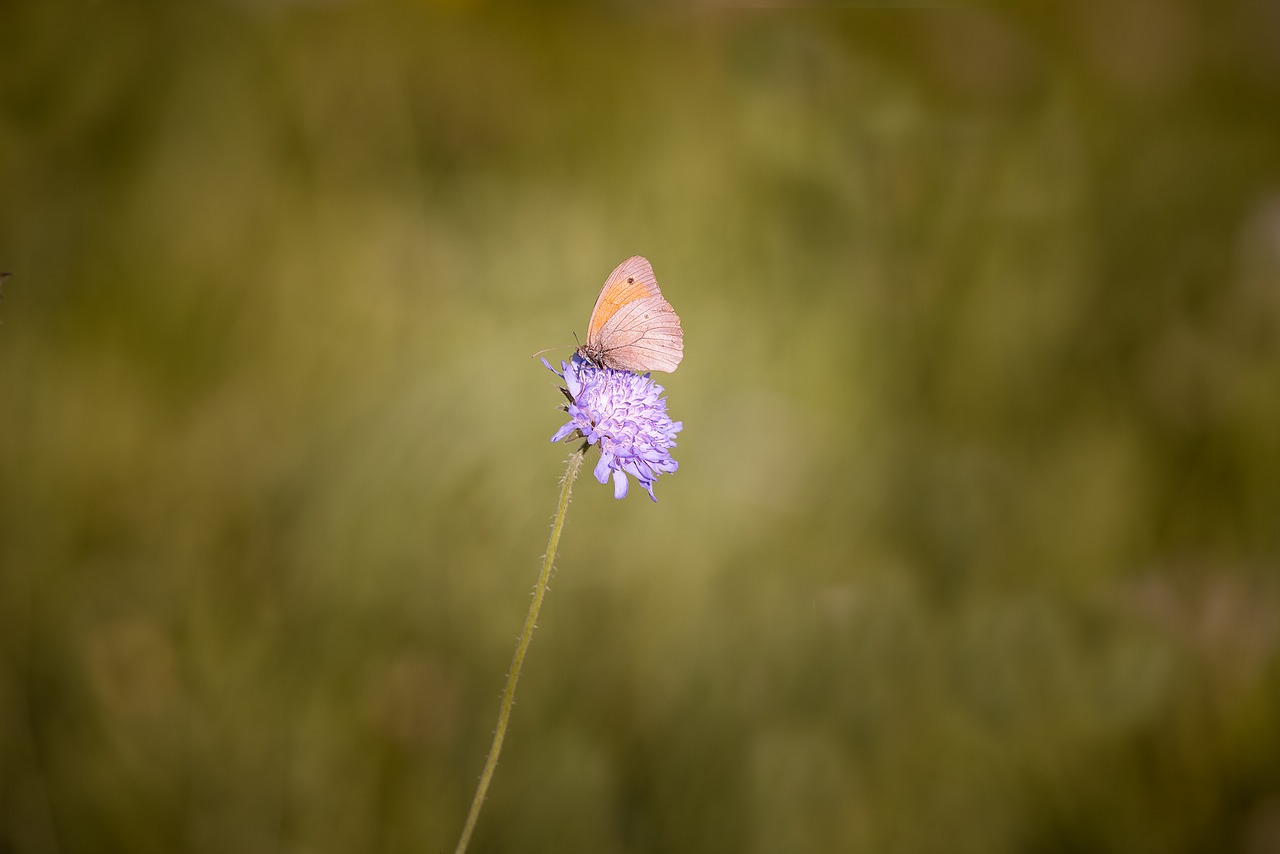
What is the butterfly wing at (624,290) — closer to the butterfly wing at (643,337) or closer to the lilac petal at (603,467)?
the butterfly wing at (643,337)

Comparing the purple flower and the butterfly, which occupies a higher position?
the butterfly

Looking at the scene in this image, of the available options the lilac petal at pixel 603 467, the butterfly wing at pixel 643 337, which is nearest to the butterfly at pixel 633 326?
the butterfly wing at pixel 643 337

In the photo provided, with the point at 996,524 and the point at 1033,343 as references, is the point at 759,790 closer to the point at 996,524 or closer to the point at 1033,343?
the point at 996,524

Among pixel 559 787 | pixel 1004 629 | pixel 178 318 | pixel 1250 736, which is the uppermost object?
pixel 178 318

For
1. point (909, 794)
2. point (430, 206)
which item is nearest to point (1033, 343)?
point (909, 794)

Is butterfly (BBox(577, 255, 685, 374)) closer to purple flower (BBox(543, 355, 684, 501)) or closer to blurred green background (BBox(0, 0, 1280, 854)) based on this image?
purple flower (BBox(543, 355, 684, 501))

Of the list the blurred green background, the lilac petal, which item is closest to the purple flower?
the lilac petal
